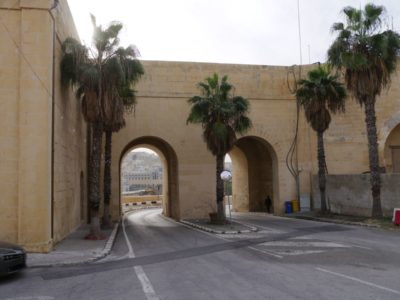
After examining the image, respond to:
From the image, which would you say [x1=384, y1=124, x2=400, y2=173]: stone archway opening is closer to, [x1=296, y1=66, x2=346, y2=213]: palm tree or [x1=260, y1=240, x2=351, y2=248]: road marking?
[x1=296, y1=66, x2=346, y2=213]: palm tree

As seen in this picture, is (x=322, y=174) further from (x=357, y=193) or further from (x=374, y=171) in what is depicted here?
(x=374, y=171)

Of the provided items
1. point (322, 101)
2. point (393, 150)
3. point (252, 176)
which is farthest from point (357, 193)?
point (252, 176)

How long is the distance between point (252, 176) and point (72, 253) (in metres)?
26.1

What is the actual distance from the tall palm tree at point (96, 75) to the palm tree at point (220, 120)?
7.11m

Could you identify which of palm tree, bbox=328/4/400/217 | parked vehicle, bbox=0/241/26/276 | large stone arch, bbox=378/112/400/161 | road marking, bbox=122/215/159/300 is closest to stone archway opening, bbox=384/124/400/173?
large stone arch, bbox=378/112/400/161

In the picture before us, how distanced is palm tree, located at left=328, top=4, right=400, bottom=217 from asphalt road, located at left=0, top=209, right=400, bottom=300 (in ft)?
21.4

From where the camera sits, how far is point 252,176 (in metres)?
39.4

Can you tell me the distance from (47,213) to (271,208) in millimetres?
23745

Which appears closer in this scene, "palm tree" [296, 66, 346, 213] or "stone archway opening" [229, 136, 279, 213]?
"palm tree" [296, 66, 346, 213]

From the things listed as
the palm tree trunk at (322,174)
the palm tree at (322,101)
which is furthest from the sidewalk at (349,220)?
the palm tree at (322,101)

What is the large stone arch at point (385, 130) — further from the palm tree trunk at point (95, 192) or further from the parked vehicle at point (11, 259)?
the parked vehicle at point (11, 259)

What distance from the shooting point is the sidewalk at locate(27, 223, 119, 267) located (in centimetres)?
1305

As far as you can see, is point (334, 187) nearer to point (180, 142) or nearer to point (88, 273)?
point (180, 142)

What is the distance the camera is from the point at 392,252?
13.6 m
